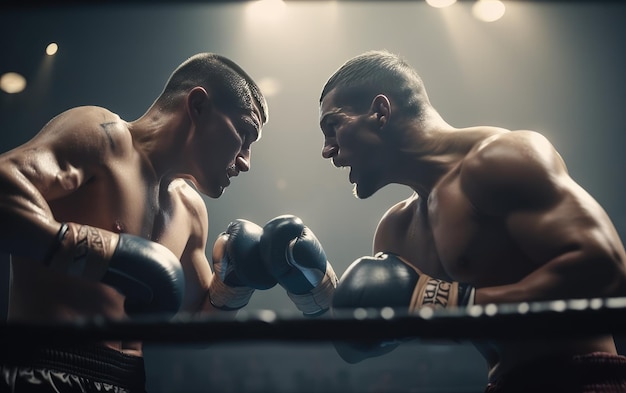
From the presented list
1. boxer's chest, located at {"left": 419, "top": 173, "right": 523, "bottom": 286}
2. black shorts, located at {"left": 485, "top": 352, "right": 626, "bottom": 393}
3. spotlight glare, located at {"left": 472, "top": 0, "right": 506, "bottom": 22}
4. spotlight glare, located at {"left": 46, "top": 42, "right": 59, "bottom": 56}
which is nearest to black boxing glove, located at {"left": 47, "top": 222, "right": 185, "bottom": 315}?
boxer's chest, located at {"left": 419, "top": 173, "right": 523, "bottom": 286}

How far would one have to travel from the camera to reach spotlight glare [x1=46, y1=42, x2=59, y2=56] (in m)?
4.93

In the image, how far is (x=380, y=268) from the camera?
195 cm

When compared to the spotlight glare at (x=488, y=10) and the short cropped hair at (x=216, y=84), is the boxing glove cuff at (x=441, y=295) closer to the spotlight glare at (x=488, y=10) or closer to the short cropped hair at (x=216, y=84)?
the short cropped hair at (x=216, y=84)

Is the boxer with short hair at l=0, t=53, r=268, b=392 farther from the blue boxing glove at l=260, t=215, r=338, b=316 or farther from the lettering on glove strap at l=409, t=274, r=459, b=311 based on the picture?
the lettering on glove strap at l=409, t=274, r=459, b=311

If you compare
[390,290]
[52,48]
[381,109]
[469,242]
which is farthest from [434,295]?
[52,48]

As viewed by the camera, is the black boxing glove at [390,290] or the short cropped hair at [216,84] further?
the short cropped hair at [216,84]

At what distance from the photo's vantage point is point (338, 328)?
0.71 metres

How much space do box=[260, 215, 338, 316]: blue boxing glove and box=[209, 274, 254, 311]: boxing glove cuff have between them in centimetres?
23

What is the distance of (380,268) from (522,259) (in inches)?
18.6

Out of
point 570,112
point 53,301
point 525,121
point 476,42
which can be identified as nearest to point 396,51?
point 476,42

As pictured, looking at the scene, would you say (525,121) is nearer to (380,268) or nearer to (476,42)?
(476,42)

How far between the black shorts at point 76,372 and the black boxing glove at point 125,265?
0.83 feet

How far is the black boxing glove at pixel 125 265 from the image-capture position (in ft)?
5.53

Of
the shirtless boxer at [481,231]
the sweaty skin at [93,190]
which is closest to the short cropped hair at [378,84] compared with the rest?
the shirtless boxer at [481,231]
